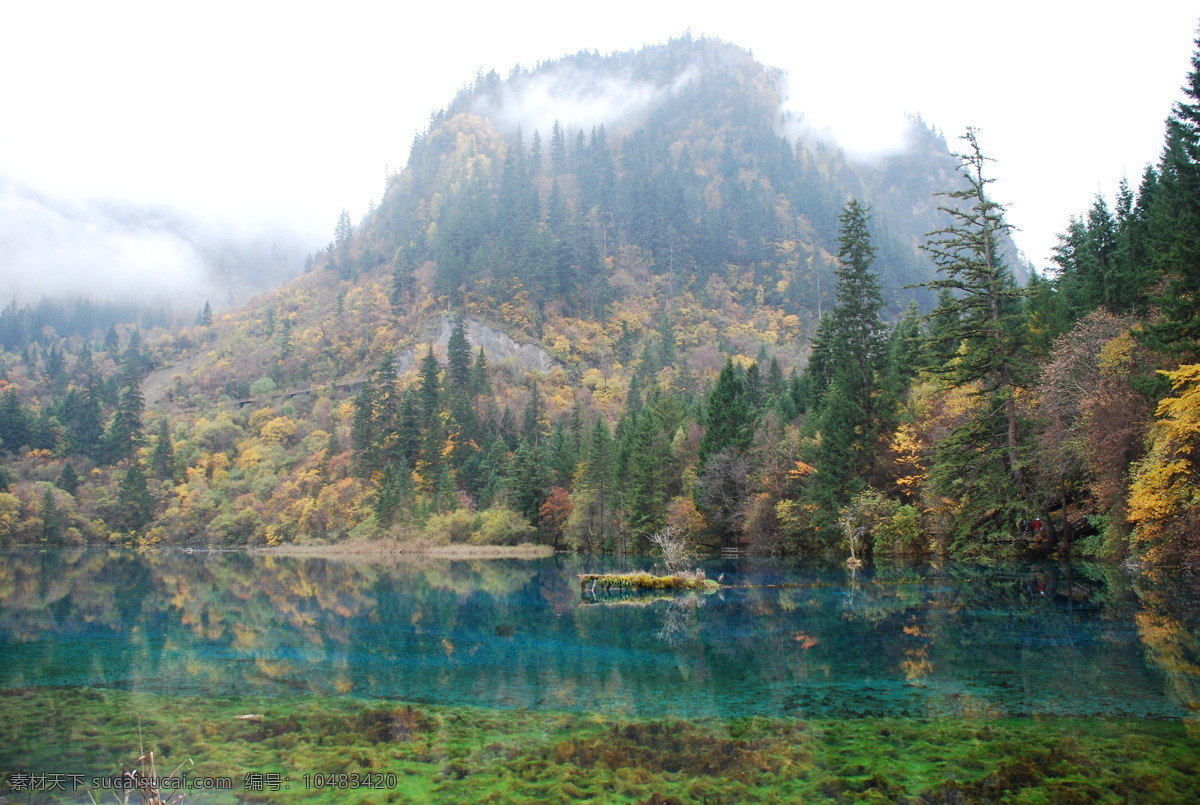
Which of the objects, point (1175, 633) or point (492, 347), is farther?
point (492, 347)

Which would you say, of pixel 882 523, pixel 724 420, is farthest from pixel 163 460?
pixel 882 523

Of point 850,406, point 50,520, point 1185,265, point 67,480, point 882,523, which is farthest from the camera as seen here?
point 67,480

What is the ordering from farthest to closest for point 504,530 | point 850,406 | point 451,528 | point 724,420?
point 451,528
point 504,530
point 724,420
point 850,406

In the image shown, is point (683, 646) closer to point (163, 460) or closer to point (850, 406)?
point (850, 406)

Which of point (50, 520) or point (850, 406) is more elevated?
point (850, 406)

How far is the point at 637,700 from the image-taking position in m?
12.3

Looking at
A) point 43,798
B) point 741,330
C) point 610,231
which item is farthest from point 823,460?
point 610,231

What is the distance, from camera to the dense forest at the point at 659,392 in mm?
32375

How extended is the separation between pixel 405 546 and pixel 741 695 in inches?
2725

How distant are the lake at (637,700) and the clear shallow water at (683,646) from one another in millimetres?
102

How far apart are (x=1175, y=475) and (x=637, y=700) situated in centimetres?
2055

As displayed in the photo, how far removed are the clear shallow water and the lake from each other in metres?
0.10

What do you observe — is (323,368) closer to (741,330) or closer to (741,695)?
(741,330)

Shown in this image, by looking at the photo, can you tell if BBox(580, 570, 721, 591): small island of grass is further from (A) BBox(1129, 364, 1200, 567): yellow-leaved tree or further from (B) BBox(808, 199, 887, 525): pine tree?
(B) BBox(808, 199, 887, 525): pine tree
